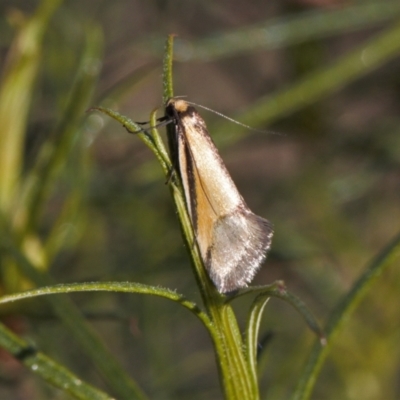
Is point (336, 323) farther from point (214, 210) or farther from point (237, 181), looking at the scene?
point (237, 181)

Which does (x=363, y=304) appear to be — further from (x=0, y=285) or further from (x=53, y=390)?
(x=0, y=285)

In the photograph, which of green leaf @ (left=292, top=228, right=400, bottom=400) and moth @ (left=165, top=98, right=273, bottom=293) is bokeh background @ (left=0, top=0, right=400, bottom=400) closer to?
moth @ (left=165, top=98, right=273, bottom=293)

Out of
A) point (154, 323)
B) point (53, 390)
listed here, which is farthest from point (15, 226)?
point (154, 323)

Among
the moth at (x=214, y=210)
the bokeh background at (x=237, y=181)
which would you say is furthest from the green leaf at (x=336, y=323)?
the bokeh background at (x=237, y=181)

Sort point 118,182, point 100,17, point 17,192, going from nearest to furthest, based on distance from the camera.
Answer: point 17,192 → point 118,182 → point 100,17

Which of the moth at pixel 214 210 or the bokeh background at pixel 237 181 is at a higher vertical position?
the bokeh background at pixel 237 181

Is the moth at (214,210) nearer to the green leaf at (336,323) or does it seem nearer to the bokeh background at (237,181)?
the green leaf at (336,323)
